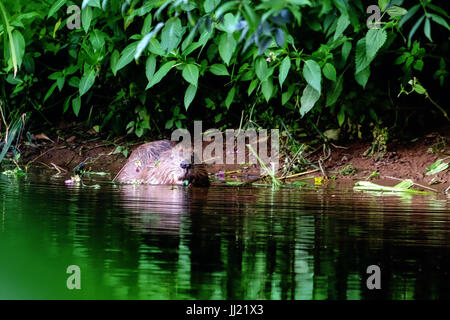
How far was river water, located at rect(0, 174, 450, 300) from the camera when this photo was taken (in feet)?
6.67

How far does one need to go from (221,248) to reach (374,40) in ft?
9.50

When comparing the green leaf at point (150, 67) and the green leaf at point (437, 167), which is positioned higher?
the green leaf at point (150, 67)

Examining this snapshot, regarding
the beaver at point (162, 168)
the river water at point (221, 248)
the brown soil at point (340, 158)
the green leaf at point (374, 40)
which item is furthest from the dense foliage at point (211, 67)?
the river water at point (221, 248)

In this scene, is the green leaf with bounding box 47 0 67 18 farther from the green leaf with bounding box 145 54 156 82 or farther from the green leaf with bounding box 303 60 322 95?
the green leaf with bounding box 303 60 322 95

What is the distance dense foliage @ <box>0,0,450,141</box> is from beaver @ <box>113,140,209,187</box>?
54 centimetres

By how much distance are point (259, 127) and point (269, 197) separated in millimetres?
2243

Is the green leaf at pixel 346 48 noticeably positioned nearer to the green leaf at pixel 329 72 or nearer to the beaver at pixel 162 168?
the green leaf at pixel 329 72

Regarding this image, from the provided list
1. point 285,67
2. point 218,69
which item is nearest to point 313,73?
point 285,67

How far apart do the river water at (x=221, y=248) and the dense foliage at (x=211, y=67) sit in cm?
116

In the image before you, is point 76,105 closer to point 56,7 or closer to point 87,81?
→ point 87,81

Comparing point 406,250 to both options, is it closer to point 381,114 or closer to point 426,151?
point 426,151

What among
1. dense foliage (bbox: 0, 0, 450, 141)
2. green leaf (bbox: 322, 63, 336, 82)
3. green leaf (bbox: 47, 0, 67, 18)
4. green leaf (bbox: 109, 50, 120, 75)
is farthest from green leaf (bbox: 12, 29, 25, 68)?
green leaf (bbox: 322, 63, 336, 82)

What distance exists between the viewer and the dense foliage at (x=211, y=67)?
527 cm

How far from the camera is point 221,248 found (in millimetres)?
2617
